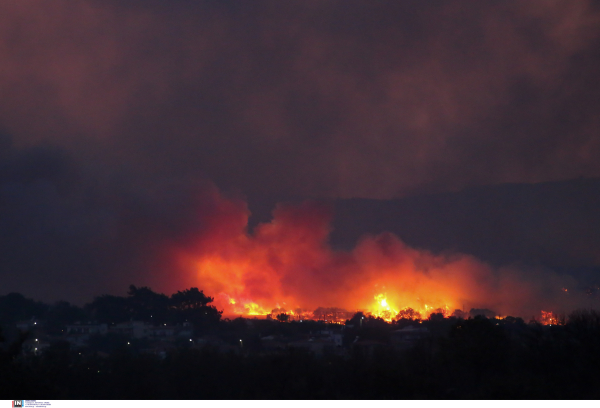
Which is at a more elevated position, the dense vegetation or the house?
the house

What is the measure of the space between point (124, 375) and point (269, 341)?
57.8ft

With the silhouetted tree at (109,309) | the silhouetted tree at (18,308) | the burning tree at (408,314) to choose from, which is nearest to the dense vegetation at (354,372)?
the burning tree at (408,314)

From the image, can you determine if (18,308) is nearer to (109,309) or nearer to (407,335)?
(109,309)

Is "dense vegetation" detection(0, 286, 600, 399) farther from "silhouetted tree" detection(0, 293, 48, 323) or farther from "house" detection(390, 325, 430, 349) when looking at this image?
"silhouetted tree" detection(0, 293, 48, 323)

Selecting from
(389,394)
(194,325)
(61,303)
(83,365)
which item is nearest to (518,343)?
(389,394)

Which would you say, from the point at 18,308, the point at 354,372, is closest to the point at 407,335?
the point at 354,372

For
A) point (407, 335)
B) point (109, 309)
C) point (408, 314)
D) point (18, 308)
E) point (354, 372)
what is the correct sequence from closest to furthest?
point (354, 372) → point (407, 335) → point (408, 314) → point (109, 309) → point (18, 308)

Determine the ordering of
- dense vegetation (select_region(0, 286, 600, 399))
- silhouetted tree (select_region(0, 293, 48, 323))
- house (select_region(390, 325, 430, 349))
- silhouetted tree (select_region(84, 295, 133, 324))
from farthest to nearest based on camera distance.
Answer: silhouetted tree (select_region(84, 295, 133, 324))
silhouetted tree (select_region(0, 293, 48, 323))
house (select_region(390, 325, 430, 349))
dense vegetation (select_region(0, 286, 600, 399))

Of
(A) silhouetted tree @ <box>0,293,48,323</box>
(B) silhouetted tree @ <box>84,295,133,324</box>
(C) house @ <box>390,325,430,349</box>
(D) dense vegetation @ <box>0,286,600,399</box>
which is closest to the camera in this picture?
(D) dense vegetation @ <box>0,286,600,399</box>

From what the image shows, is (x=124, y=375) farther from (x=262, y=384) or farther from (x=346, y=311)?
(x=346, y=311)

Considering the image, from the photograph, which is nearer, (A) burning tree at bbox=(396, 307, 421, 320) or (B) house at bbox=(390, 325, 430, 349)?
(B) house at bbox=(390, 325, 430, 349)

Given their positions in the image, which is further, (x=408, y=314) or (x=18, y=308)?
(x=18, y=308)

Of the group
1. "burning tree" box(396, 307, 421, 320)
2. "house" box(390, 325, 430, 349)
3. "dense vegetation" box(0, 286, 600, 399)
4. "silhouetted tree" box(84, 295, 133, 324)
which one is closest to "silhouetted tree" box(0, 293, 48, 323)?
"silhouetted tree" box(84, 295, 133, 324)

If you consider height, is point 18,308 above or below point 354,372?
above
